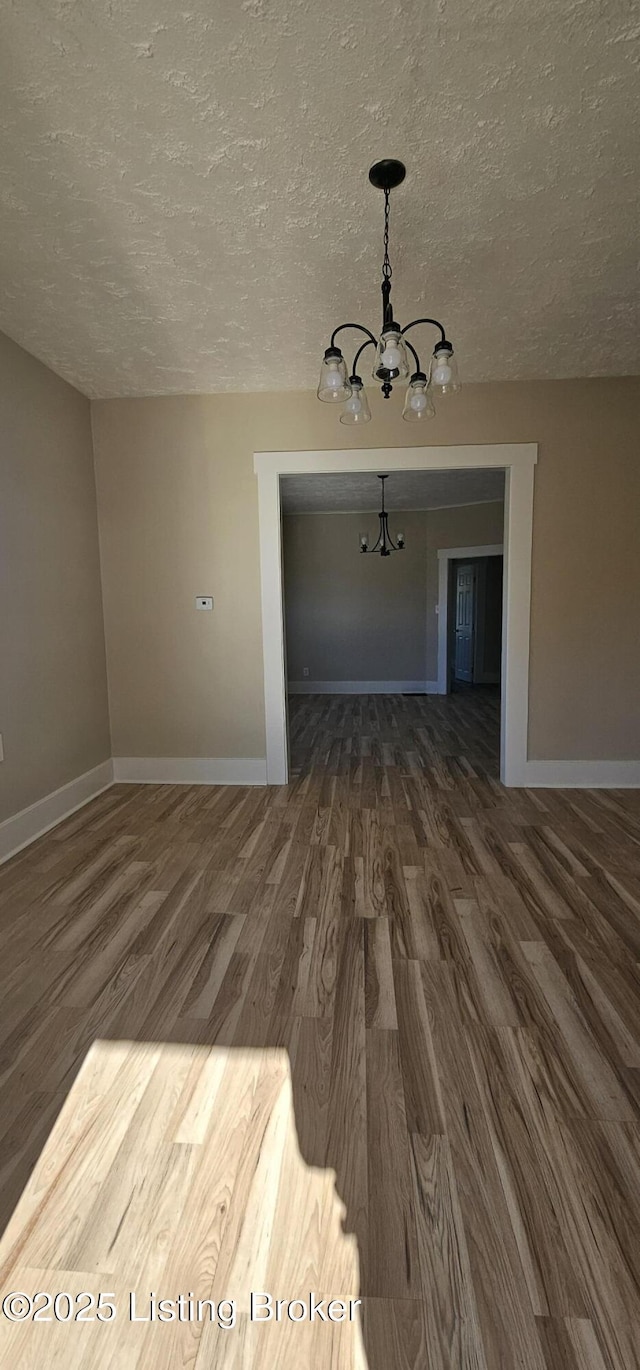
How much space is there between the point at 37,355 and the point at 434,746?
3981 mm

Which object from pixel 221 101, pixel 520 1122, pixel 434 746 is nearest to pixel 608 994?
pixel 520 1122

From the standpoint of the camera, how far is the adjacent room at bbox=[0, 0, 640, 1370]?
43.1 inches

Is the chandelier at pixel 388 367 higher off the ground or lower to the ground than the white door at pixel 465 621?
higher

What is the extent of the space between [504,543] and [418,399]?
187cm

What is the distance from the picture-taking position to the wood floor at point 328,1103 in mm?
987

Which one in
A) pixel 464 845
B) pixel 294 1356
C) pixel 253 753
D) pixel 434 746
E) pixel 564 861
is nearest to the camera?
pixel 294 1356

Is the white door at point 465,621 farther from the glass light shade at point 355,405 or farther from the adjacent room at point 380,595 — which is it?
the glass light shade at point 355,405

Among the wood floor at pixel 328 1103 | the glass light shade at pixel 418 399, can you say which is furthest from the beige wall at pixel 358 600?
the glass light shade at pixel 418 399

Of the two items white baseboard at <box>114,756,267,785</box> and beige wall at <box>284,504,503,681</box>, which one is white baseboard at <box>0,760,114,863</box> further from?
beige wall at <box>284,504,503,681</box>

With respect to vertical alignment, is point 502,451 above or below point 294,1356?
above

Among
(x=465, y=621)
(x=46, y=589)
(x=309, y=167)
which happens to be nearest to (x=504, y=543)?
(x=309, y=167)

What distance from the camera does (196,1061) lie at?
1.55m

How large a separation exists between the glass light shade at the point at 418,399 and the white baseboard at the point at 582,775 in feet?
8.16

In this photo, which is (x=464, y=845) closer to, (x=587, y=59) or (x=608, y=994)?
(x=608, y=994)
